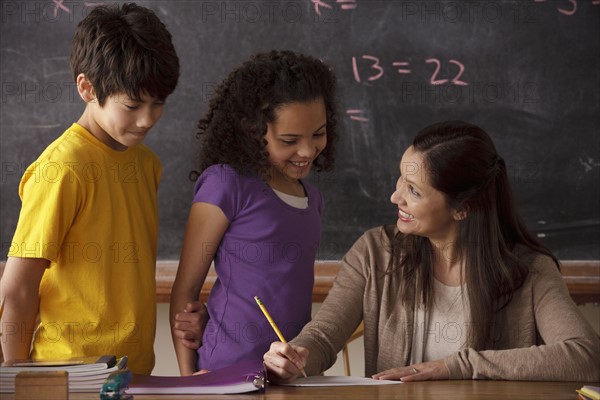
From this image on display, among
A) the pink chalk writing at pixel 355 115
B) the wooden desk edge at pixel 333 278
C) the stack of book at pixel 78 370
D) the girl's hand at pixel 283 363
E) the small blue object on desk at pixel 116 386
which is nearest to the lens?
the small blue object on desk at pixel 116 386

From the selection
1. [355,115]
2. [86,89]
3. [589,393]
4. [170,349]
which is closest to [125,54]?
[86,89]

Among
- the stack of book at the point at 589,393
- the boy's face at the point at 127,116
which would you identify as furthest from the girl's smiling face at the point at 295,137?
the stack of book at the point at 589,393

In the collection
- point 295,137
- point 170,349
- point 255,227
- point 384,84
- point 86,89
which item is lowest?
point 170,349

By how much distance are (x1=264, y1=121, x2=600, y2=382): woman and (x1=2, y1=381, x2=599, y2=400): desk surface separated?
235 mm

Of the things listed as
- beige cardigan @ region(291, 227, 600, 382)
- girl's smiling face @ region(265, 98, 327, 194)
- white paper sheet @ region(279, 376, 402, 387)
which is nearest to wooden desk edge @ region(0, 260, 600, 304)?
beige cardigan @ region(291, 227, 600, 382)

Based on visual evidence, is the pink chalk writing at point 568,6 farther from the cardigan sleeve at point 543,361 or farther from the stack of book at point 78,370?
the stack of book at point 78,370

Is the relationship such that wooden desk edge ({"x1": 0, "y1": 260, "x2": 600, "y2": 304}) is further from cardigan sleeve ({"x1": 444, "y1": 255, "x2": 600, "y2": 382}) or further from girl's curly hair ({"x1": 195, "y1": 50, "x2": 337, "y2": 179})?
cardigan sleeve ({"x1": 444, "y1": 255, "x2": 600, "y2": 382})

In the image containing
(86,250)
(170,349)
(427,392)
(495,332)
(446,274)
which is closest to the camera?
(427,392)

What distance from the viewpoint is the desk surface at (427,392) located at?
154cm

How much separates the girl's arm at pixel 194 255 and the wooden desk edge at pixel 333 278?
33.4 inches

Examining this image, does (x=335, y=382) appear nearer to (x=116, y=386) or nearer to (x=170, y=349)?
(x=116, y=386)

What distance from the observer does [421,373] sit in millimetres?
1745

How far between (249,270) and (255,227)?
102mm

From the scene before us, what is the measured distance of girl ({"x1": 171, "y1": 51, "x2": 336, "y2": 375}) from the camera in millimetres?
2004
